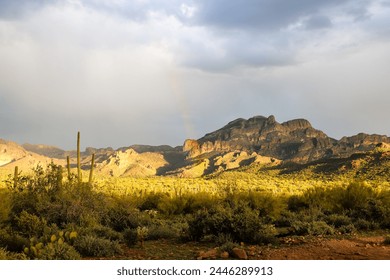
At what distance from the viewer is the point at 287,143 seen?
6870 inches

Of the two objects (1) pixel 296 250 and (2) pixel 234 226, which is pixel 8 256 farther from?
(1) pixel 296 250

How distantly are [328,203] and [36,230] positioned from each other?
16767 millimetres

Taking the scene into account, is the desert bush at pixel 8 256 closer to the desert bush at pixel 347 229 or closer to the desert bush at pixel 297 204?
the desert bush at pixel 347 229

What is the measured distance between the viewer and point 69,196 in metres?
18.9

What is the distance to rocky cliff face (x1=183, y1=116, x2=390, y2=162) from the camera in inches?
6063

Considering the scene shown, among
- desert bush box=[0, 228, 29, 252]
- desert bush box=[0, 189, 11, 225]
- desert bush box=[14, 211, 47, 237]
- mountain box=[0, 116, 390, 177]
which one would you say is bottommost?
desert bush box=[0, 228, 29, 252]

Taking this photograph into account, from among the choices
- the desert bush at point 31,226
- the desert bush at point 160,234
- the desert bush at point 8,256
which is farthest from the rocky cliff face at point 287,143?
the desert bush at point 8,256

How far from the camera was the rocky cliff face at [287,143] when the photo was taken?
505 ft

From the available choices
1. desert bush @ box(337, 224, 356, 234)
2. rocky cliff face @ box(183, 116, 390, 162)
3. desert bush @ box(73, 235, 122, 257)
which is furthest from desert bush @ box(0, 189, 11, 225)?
rocky cliff face @ box(183, 116, 390, 162)

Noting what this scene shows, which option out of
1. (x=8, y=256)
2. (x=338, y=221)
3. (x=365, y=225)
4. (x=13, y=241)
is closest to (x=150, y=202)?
(x=338, y=221)

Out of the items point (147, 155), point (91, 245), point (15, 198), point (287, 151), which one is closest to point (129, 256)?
point (91, 245)

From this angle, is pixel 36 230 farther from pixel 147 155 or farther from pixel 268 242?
pixel 147 155

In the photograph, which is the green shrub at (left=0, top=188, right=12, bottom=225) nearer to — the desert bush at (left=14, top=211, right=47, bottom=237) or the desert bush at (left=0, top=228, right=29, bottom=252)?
the desert bush at (left=14, top=211, right=47, bottom=237)

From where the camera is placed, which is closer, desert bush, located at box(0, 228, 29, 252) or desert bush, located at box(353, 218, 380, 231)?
desert bush, located at box(0, 228, 29, 252)
